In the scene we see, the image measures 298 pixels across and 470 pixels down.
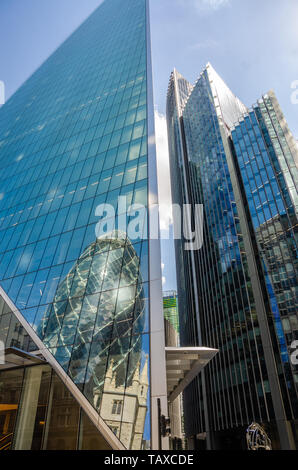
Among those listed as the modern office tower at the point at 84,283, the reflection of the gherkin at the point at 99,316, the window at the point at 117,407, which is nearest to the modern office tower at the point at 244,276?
the modern office tower at the point at 84,283

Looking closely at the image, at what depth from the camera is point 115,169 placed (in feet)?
72.9

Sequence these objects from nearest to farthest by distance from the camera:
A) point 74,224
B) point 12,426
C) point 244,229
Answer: point 12,426
point 74,224
point 244,229

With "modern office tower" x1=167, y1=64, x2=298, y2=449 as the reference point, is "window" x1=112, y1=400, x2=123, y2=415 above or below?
below

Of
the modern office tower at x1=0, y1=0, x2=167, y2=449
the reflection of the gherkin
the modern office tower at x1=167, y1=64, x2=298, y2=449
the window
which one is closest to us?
the window

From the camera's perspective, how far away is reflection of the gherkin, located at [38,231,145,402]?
13.7 metres

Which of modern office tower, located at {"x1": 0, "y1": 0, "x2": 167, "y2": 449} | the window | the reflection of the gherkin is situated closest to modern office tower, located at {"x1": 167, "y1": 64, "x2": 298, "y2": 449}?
modern office tower, located at {"x1": 0, "y1": 0, "x2": 167, "y2": 449}

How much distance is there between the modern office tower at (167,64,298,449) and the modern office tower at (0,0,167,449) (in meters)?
29.6

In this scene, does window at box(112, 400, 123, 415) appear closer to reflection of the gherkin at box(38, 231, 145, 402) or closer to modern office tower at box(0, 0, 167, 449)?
modern office tower at box(0, 0, 167, 449)

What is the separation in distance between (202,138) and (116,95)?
157ft

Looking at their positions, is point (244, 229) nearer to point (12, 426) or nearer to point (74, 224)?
point (74, 224)

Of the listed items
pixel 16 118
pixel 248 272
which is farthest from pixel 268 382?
pixel 16 118

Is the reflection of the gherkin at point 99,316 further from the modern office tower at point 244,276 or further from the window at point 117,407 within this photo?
the modern office tower at point 244,276

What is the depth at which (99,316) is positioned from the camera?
1542cm

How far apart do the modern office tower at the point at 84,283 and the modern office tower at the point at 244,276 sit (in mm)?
29561
